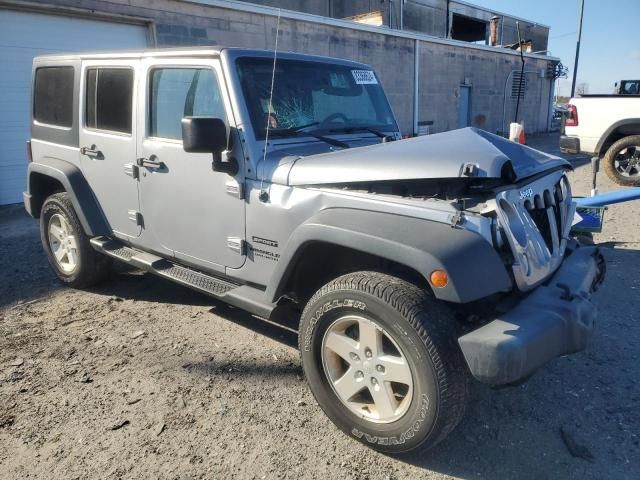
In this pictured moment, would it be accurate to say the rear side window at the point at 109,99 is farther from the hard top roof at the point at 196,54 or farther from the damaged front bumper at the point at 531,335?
the damaged front bumper at the point at 531,335

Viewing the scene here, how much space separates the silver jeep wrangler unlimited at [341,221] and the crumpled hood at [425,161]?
1cm

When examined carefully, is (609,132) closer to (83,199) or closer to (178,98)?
(178,98)

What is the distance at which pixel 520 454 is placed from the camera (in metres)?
2.53

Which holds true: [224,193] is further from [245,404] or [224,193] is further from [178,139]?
[245,404]

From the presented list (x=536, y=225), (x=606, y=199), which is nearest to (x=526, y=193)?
(x=536, y=225)

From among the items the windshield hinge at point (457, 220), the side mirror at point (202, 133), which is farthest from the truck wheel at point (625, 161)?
the side mirror at point (202, 133)

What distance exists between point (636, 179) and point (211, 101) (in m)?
8.34

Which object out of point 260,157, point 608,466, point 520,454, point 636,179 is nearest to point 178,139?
point 260,157

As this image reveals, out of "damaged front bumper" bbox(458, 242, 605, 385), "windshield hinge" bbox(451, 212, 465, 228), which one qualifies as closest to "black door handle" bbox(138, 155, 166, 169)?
"windshield hinge" bbox(451, 212, 465, 228)

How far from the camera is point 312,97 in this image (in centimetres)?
347

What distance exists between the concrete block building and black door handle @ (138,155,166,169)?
1.29 meters

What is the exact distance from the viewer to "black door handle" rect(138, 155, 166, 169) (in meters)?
3.53

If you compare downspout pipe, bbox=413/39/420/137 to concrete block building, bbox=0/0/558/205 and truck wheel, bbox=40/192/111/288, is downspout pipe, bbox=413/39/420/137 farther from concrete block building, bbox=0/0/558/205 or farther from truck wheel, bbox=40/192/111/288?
truck wheel, bbox=40/192/111/288

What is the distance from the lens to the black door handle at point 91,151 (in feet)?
13.3
